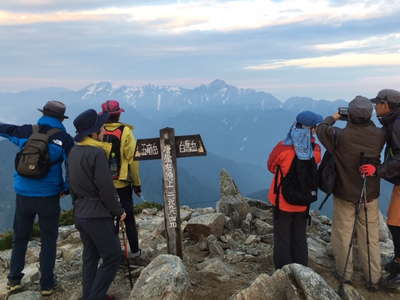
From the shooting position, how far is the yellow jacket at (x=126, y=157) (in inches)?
257

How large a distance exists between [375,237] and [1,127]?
22.7 feet

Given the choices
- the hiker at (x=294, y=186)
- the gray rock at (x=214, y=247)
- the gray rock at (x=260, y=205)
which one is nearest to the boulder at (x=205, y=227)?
the gray rock at (x=214, y=247)

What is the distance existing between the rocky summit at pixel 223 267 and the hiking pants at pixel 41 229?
430 millimetres

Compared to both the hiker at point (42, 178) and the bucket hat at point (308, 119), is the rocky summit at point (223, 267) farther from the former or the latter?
the bucket hat at point (308, 119)

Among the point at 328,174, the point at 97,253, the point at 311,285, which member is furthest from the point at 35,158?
the point at 328,174

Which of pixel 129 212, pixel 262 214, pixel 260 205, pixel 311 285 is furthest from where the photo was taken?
pixel 260 205

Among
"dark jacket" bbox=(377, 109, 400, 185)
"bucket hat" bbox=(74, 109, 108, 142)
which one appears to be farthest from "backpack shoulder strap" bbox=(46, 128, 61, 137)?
"dark jacket" bbox=(377, 109, 400, 185)

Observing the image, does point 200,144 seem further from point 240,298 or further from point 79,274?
point 79,274

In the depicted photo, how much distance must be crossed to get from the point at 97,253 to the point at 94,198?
985 millimetres

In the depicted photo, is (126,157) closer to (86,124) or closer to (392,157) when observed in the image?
(86,124)

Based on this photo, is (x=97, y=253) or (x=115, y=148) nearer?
(x=97, y=253)

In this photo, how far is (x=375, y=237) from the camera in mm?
6160

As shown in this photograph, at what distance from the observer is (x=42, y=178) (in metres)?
5.80

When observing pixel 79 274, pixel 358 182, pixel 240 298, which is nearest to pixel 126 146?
pixel 79 274
